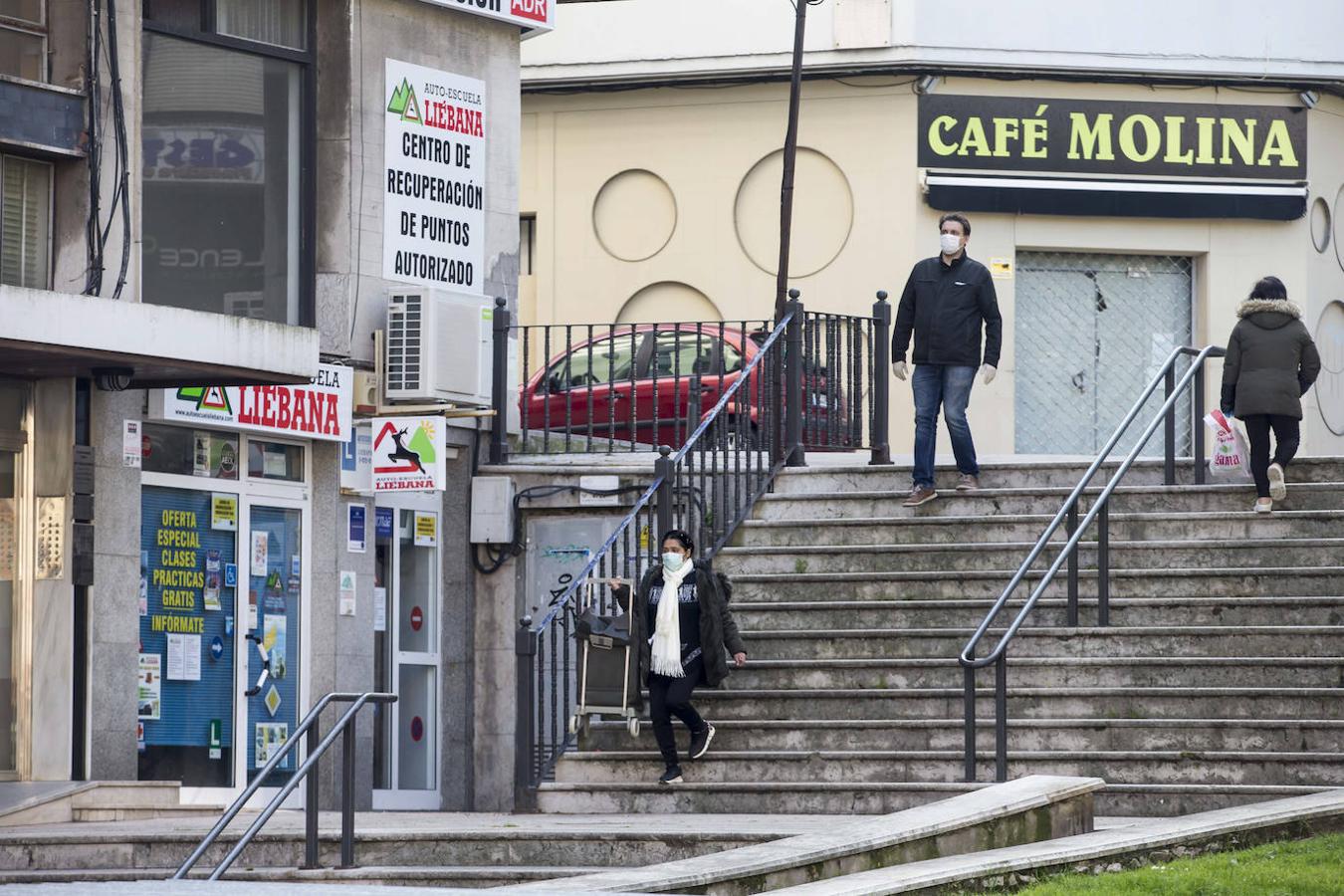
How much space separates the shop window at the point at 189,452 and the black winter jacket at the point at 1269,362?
6.45 meters

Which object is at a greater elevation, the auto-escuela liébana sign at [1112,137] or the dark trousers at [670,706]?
the auto-escuela liébana sign at [1112,137]

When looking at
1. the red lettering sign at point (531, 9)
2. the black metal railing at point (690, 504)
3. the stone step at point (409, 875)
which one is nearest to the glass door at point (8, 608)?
the stone step at point (409, 875)

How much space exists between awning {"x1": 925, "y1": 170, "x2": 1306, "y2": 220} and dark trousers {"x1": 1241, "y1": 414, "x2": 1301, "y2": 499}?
9.26 metres

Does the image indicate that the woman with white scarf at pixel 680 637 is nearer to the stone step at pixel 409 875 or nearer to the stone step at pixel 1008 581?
the stone step at pixel 1008 581

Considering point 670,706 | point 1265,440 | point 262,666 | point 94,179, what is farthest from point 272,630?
point 1265,440

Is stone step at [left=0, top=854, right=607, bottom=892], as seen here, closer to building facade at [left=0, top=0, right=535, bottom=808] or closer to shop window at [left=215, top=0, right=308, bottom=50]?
building facade at [left=0, top=0, right=535, bottom=808]

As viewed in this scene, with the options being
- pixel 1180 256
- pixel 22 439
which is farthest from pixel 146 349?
pixel 1180 256

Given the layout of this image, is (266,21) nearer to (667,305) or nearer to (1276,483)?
(1276,483)

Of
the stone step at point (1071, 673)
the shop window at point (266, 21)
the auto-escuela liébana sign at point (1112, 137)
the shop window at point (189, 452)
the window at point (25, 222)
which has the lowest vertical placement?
the stone step at point (1071, 673)

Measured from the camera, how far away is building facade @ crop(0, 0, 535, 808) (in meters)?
14.7

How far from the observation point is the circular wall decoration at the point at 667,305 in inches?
A: 973

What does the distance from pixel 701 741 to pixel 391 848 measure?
7.58ft

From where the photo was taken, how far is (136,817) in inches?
566

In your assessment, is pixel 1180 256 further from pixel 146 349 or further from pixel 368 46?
pixel 146 349
